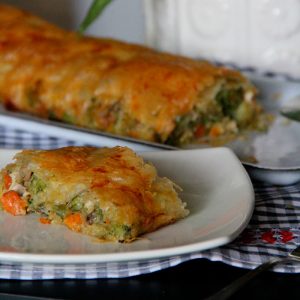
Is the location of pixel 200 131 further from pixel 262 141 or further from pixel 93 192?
pixel 93 192

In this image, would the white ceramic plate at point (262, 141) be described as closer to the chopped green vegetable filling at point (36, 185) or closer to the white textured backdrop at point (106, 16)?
the chopped green vegetable filling at point (36, 185)

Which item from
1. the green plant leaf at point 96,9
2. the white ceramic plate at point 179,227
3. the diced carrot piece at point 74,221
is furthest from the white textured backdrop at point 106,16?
the diced carrot piece at point 74,221

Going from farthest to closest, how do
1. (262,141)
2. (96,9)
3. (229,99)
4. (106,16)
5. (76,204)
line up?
(106,16)
(96,9)
(229,99)
(262,141)
(76,204)

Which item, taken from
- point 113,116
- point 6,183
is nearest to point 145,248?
point 6,183

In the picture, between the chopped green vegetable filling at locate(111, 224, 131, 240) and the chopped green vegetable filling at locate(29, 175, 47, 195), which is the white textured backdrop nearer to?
the chopped green vegetable filling at locate(29, 175, 47, 195)

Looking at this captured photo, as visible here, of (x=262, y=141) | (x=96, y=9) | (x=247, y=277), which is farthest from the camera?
(x=96, y=9)

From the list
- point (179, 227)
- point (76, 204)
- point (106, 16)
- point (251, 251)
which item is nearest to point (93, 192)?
point (76, 204)

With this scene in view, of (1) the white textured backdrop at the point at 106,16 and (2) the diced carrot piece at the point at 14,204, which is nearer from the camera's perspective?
(2) the diced carrot piece at the point at 14,204
